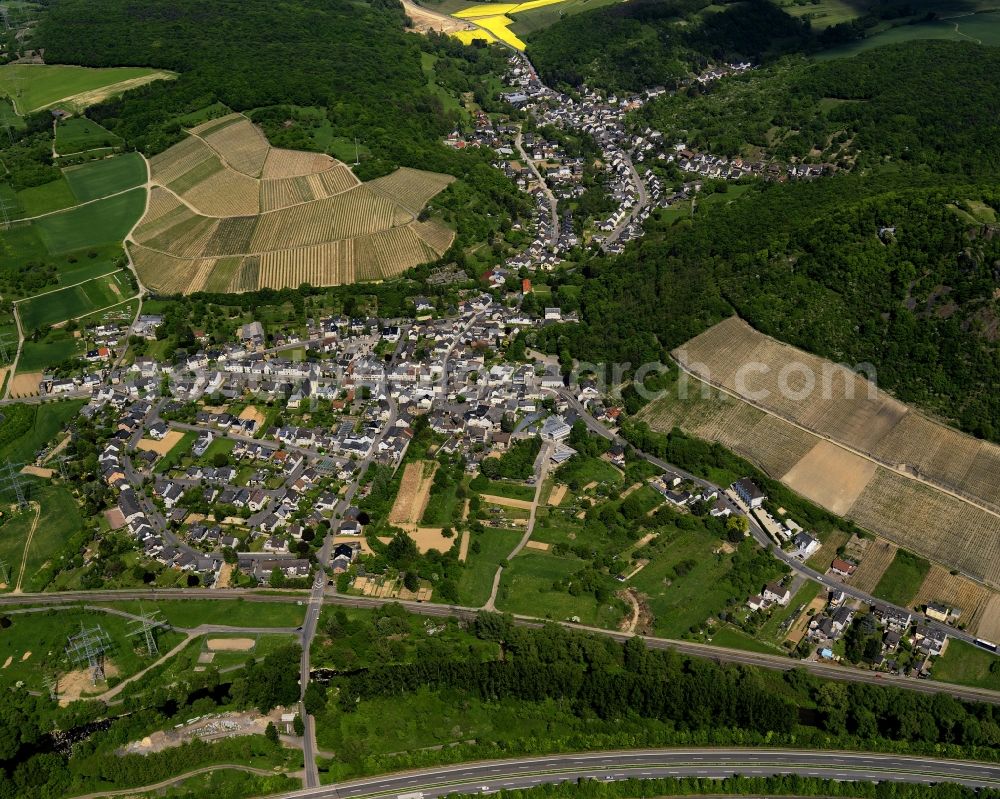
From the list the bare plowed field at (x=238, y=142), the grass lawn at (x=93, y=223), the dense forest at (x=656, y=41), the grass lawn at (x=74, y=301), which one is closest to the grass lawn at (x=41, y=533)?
the grass lawn at (x=74, y=301)

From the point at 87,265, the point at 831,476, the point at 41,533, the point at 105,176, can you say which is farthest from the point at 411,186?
the point at 831,476

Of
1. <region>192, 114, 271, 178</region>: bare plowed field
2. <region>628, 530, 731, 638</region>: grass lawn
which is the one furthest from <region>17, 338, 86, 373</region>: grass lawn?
<region>628, 530, 731, 638</region>: grass lawn

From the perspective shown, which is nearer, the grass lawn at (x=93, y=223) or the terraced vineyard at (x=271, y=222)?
the terraced vineyard at (x=271, y=222)

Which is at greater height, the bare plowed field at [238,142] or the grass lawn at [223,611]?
the bare plowed field at [238,142]

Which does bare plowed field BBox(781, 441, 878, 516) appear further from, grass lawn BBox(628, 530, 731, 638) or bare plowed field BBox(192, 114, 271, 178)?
bare plowed field BBox(192, 114, 271, 178)

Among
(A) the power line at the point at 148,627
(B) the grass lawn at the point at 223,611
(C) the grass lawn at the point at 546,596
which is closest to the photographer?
(A) the power line at the point at 148,627

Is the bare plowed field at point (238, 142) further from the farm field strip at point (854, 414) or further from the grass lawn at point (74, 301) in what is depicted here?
the farm field strip at point (854, 414)
